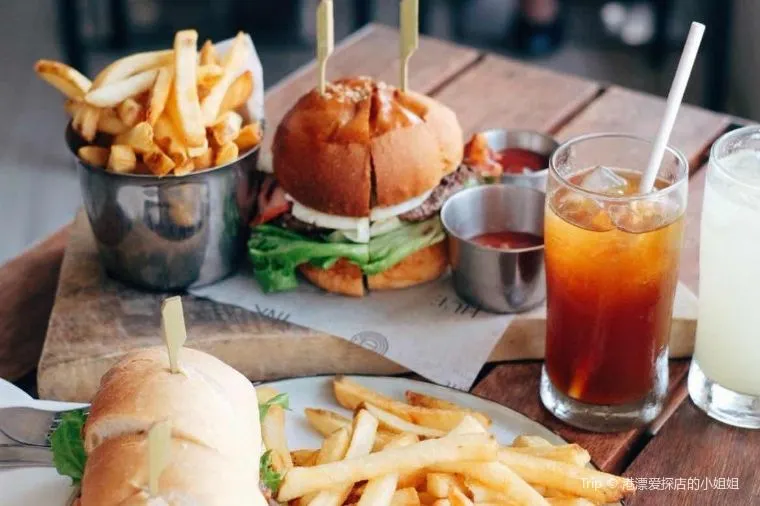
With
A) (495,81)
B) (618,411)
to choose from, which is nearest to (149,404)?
(618,411)

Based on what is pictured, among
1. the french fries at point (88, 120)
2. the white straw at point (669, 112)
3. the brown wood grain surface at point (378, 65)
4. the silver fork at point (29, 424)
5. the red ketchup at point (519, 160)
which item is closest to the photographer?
the white straw at point (669, 112)

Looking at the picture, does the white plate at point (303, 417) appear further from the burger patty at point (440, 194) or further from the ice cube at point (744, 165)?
the ice cube at point (744, 165)

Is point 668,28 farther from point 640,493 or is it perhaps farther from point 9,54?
point 640,493

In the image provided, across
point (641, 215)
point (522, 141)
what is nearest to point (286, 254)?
point (522, 141)

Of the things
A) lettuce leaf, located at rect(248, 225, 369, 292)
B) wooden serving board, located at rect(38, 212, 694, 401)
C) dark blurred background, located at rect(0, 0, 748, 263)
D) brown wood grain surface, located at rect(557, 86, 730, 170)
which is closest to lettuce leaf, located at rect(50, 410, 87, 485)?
wooden serving board, located at rect(38, 212, 694, 401)

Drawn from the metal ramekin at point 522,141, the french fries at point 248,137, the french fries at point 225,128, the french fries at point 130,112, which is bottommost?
the metal ramekin at point 522,141

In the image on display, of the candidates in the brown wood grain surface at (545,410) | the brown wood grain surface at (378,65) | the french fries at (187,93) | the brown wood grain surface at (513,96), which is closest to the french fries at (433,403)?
the brown wood grain surface at (545,410)
